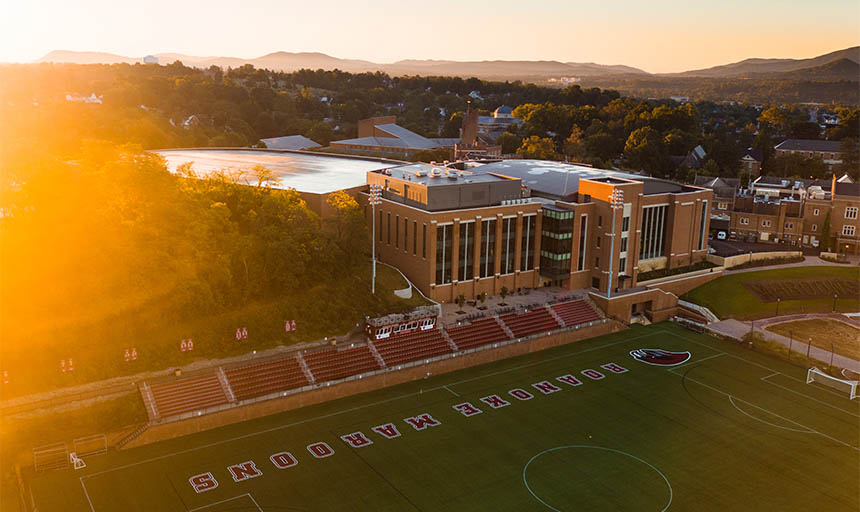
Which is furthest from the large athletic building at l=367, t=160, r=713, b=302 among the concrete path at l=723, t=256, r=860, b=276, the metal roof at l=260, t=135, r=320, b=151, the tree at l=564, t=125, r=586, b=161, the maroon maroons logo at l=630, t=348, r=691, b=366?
the tree at l=564, t=125, r=586, b=161

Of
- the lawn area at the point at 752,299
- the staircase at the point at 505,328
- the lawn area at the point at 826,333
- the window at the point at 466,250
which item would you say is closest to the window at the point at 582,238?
the window at the point at 466,250

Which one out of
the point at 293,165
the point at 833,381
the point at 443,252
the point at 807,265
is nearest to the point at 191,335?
the point at 443,252

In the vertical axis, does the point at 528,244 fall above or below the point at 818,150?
below

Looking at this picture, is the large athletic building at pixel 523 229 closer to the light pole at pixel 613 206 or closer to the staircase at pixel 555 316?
the light pole at pixel 613 206

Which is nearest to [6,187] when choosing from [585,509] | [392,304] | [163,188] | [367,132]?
[163,188]

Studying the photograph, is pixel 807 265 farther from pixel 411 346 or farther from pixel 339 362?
pixel 339 362
